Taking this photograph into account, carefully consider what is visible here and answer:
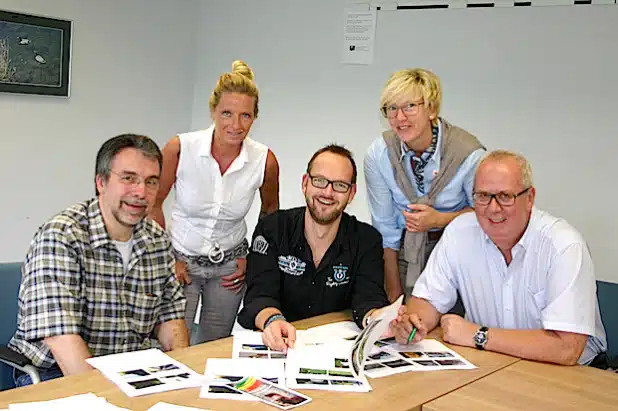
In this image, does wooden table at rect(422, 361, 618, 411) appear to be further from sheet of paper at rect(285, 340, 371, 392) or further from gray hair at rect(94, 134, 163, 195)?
gray hair at rect(94, 134, 163, 195)

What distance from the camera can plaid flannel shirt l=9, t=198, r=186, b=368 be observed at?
2297 mm

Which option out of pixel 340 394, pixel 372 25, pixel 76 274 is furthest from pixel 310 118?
pixel 340 394

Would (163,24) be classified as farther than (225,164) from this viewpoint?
Yes

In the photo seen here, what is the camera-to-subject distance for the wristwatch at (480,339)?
8.34 feet

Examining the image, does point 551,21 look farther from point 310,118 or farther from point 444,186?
point 310,118

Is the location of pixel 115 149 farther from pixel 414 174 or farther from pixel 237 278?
pixel 414 174

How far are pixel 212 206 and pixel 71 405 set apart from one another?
5.15 ft

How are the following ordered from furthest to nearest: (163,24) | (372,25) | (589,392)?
(163,24), (372,25), (589,392)

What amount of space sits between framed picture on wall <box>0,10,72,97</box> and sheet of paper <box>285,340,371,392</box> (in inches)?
100

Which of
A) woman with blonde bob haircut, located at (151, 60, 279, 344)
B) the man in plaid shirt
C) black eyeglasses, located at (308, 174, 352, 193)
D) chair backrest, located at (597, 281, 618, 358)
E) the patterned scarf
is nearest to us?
the man in plaid shirt

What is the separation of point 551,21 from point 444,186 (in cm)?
113

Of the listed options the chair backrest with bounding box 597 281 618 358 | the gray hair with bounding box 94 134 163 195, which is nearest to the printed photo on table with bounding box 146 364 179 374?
the gray hair with bounding box 94 134 163 195

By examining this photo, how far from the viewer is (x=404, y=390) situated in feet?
6.98

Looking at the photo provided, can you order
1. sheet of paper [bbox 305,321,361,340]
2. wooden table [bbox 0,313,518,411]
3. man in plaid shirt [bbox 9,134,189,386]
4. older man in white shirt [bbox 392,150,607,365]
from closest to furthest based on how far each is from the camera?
1. wooden table [bbox 0,313,518,411]
2. man in plaid shirt [bbox 9,134,189,386]
3. older man in white shirt [bbox 392,150,607,365]
4. sheet of paper [bbox 305,321,361,340]
